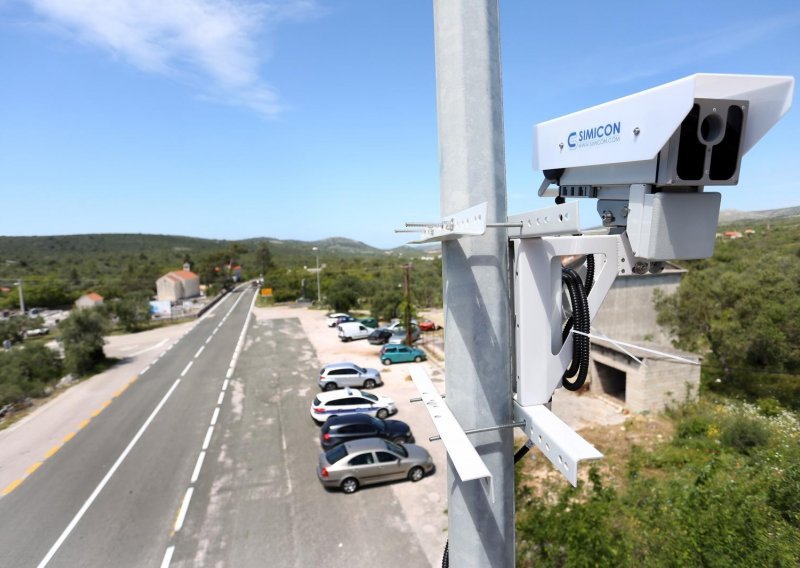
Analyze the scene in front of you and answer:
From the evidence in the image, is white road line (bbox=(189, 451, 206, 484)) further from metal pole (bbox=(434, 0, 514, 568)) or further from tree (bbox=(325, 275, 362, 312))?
tree (bbox=(325, 275, 362, 312))

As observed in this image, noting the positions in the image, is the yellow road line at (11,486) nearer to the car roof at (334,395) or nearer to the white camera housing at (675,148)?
the car roof at (334,395)

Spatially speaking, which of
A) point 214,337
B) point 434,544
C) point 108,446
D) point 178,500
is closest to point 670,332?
point 434,544

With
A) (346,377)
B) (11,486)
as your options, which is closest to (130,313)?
(346,377)

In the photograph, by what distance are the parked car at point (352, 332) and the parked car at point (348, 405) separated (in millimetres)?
12454

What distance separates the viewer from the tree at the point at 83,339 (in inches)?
917

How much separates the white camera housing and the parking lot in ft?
13.3

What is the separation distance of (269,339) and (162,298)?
41.7m

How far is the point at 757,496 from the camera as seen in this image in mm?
5266

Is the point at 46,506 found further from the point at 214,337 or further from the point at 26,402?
the point at 214,337

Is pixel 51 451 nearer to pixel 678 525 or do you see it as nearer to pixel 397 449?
pixel 397 449

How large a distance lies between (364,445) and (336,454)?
0.74m

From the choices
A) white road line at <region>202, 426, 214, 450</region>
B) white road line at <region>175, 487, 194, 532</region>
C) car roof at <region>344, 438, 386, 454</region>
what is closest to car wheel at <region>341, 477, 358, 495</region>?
car roof at <region>344, 438, 386, 454</region>

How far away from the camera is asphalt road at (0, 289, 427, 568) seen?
8.55 metres

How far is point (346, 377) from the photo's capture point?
18.6 meters
